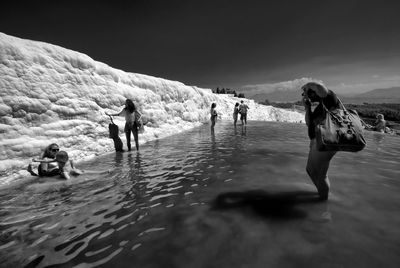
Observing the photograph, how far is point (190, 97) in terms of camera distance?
24438 millimetres

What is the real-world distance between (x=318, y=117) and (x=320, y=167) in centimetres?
98

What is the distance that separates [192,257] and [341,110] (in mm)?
3441

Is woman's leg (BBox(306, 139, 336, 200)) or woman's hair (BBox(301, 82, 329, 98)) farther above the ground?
woman's hair (BBox(301, 82, 329, 98))

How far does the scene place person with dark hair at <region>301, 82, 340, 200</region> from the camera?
3904mm

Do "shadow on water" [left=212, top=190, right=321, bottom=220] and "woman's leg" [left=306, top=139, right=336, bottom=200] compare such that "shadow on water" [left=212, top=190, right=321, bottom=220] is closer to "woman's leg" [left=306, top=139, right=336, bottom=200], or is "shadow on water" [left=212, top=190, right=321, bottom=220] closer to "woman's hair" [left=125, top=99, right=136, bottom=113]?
"woman's leg" [left=306, top=139, right=336, bottom=200]

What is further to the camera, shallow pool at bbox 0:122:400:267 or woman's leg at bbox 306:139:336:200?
woman's leg at bbox 306:139:336:200

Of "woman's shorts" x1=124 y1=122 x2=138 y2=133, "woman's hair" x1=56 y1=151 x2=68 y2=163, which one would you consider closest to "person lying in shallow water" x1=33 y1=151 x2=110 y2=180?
"woman's hair" x1=56 y1=151 x2=68 y2=163

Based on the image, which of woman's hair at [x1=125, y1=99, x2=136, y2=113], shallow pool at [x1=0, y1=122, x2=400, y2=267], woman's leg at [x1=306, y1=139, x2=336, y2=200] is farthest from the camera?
woman's hair at [x1=125, y1=99, x2=136, y2=113]

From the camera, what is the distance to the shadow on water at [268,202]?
4074mm

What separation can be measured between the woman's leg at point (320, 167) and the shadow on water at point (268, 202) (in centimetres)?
29

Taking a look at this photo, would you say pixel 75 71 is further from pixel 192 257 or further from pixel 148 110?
pixel 192 257

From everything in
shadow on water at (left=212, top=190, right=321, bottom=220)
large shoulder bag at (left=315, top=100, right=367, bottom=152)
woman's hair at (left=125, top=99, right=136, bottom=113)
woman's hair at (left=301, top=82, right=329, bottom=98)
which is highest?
woman's hair at (left=125, top=99, right=136, bottom=113)

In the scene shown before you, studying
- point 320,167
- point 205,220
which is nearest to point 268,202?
point 320,167

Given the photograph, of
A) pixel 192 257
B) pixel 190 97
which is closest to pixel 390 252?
pixel 192 257
